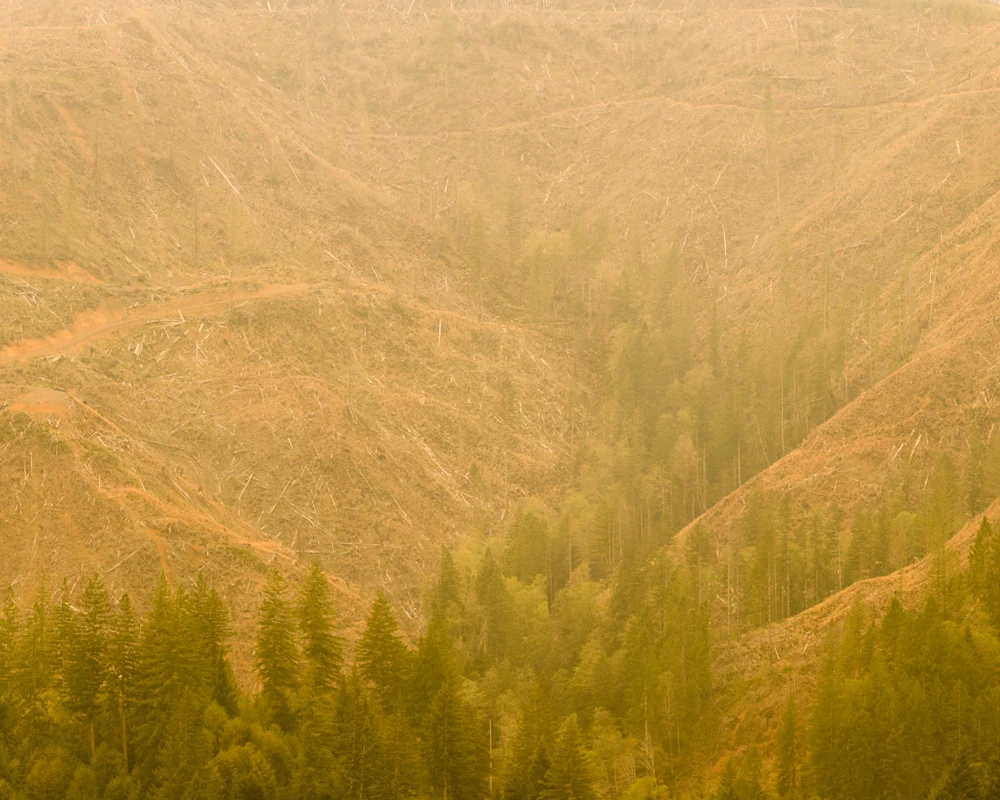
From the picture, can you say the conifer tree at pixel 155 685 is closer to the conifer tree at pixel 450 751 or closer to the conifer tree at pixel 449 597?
the conifer tree at pixel 450 751

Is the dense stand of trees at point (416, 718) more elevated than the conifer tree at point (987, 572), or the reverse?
the conifer tree at point (987, 572)

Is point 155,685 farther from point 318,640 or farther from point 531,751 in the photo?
point 531,751

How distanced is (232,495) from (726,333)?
52.9m

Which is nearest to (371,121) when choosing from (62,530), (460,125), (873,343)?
(460,125)

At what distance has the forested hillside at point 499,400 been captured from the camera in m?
48.6

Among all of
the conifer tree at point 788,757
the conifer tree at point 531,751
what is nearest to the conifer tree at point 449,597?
the conifer tree at point 531,751

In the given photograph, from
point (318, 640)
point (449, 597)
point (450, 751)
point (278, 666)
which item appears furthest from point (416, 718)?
point (449, 597)

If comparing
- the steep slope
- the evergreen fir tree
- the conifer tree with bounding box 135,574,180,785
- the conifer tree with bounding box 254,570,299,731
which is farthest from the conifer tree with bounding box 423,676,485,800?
the steep slope

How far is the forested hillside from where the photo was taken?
48594 millimetres

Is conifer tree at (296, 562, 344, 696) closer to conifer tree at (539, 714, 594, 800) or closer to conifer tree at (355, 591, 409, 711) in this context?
conifer tree at (355, 591, 409, 711)

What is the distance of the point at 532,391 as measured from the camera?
103 metres

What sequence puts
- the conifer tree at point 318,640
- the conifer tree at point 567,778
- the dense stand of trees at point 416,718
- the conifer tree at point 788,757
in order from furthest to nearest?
the conifer tree at point 318,640
the conifer tree at point 788,757
the dense stand of trees at point 416,718
the conifer tree at point 567,778

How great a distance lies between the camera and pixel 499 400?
99.4 m

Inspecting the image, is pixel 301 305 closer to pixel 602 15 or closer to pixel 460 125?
pixel 460 125
